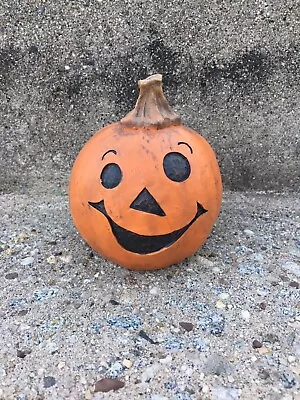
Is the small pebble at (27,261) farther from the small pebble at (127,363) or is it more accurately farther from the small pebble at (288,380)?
the small pebble at (288,380)

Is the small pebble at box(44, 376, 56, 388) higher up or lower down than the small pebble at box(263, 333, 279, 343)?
lower down

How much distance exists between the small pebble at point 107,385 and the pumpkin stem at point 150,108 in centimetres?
93

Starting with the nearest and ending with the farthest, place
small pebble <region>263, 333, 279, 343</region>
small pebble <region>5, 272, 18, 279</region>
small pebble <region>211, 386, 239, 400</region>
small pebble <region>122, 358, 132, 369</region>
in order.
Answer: small pebble <region>211, 386, 239, 400</region>
small pebble <region>122, 358, 132, 369</region>
small pebble <region>263, 333, 279, 343</region>
small pebble <region>5, 272, 18, 279</region>

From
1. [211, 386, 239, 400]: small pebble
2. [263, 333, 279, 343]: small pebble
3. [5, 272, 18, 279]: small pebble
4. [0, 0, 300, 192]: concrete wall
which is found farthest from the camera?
[0, 0, 300, 192]: concrete wall

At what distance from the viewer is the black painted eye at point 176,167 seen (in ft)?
6.62

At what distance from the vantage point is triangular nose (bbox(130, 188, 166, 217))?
1995 mm

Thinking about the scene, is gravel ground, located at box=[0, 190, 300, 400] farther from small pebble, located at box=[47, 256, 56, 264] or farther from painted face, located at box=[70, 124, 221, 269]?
painted face, located at box=[70, 124, 221, 269]

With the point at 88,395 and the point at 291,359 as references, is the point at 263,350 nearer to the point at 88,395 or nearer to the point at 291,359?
the point at 291,359

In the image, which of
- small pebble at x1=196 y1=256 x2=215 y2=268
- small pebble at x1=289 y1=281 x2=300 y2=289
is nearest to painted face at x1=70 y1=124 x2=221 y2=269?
small pebble at x1=196 y1=256 x2=215 y2=268

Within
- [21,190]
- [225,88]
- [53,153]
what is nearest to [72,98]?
[53,153]

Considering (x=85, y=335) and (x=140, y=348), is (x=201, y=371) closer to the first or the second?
(x=140, y=348)

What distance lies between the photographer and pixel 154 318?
195 cm

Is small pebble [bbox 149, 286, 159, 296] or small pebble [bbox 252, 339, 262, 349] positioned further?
small pebble [bbox 149, 286, 159, 296]

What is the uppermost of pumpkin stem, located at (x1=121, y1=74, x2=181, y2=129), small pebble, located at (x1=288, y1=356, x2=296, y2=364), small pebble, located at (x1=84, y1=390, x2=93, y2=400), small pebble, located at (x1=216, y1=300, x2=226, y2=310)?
pumpkin stem, located at (x1=121, y1=74, x2=181, y2=129)
